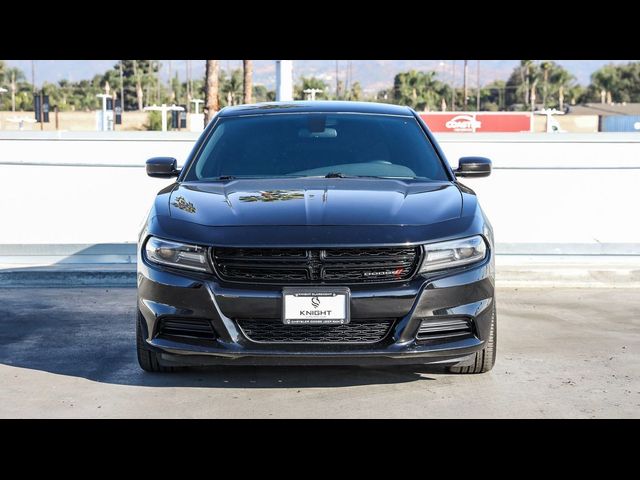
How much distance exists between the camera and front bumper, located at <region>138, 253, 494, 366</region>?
17.7 ft

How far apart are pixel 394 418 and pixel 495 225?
21.8ft

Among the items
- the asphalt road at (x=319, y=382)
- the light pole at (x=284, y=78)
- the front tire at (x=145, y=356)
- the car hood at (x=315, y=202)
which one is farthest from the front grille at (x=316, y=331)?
the light pole at (x=284, y=78)

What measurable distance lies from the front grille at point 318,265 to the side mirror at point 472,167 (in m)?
1.69

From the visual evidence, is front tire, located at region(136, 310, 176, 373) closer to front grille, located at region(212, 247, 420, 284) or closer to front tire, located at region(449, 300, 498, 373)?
front grille, located at region(212, 247, 420, 284)

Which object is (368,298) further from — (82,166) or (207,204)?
(82,166)

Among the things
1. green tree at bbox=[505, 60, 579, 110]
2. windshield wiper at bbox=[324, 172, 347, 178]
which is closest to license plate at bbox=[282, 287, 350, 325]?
windshield wiper at bbox=[324, 172, 347, 178]

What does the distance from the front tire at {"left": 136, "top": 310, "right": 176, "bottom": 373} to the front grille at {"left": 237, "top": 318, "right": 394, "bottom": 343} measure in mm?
704

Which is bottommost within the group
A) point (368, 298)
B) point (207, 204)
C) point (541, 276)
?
point (541, 276)

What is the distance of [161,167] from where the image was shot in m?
7.14

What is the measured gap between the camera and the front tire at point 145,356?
19.3 ft

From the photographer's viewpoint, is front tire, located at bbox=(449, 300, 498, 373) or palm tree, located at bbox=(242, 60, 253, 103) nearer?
front tire, located at bbox=(449, 300, 498, 373)

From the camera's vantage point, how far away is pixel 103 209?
11.6m

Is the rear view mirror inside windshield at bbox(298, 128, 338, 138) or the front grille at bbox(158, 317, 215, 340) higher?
the rear view mirror inside windshield at bbox(298, 128, 338, 138)

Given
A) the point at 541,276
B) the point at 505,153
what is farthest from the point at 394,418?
the point at 505,153
